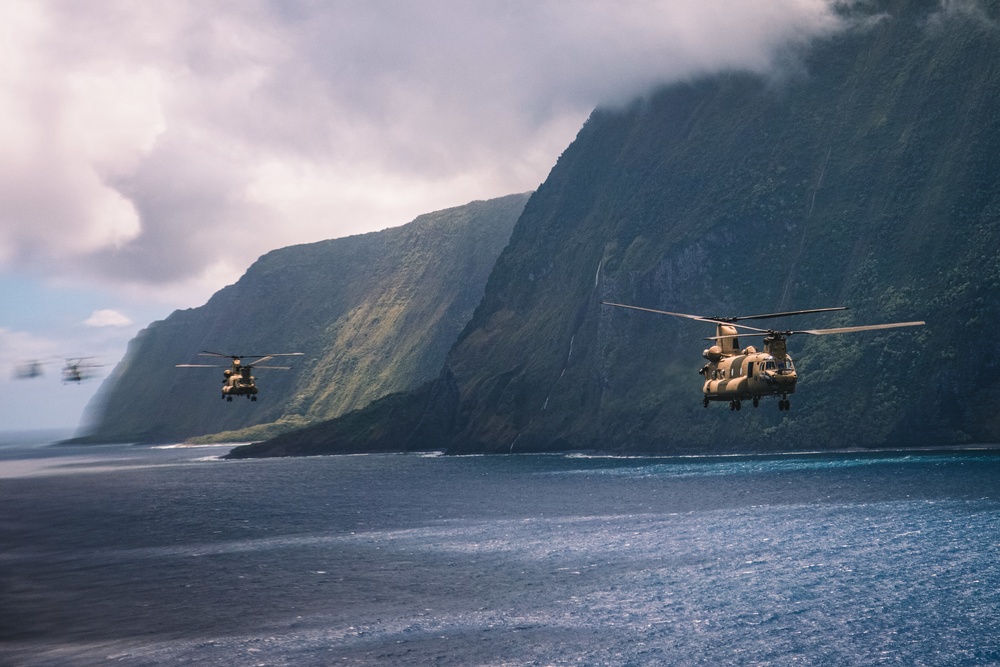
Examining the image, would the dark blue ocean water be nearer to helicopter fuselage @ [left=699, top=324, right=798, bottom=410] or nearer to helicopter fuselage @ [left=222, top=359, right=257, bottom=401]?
helicopter fuselage @ [left=222, top=359, right=257, bottom=401]

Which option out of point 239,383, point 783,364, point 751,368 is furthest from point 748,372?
point 239,383

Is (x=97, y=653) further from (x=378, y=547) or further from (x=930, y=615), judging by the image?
(x=930, y=615)

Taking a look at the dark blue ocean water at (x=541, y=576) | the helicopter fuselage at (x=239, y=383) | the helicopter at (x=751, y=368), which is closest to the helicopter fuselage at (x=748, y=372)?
the helicopter at (x=751, y=368)

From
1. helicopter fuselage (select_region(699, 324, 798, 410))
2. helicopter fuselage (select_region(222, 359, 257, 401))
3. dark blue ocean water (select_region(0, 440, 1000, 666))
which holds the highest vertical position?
helicopter fuselage (select_region(222, 359, 257, 401))

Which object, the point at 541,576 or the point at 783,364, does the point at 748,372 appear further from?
the point at 541,576

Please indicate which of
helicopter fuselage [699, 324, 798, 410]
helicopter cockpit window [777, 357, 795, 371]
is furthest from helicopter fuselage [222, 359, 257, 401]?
helicopter cockpit window [777, 357, 795, 371]

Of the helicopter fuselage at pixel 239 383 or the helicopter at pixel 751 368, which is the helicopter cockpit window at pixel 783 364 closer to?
the helicopter at pixel 751 368

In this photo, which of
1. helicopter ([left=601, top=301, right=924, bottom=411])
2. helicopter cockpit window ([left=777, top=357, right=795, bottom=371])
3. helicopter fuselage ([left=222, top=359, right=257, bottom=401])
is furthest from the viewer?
helicopter fuselage ([left=222, top=359, right=257, bottom=401])

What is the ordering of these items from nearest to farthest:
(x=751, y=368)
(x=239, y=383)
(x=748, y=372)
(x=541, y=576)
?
1. (x=751, y=368)
2. (x=748, y=372)
3. (x=239, y=383)
4. (x=541, y=576)

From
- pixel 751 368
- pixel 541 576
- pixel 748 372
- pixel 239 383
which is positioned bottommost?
pixel 541 576
